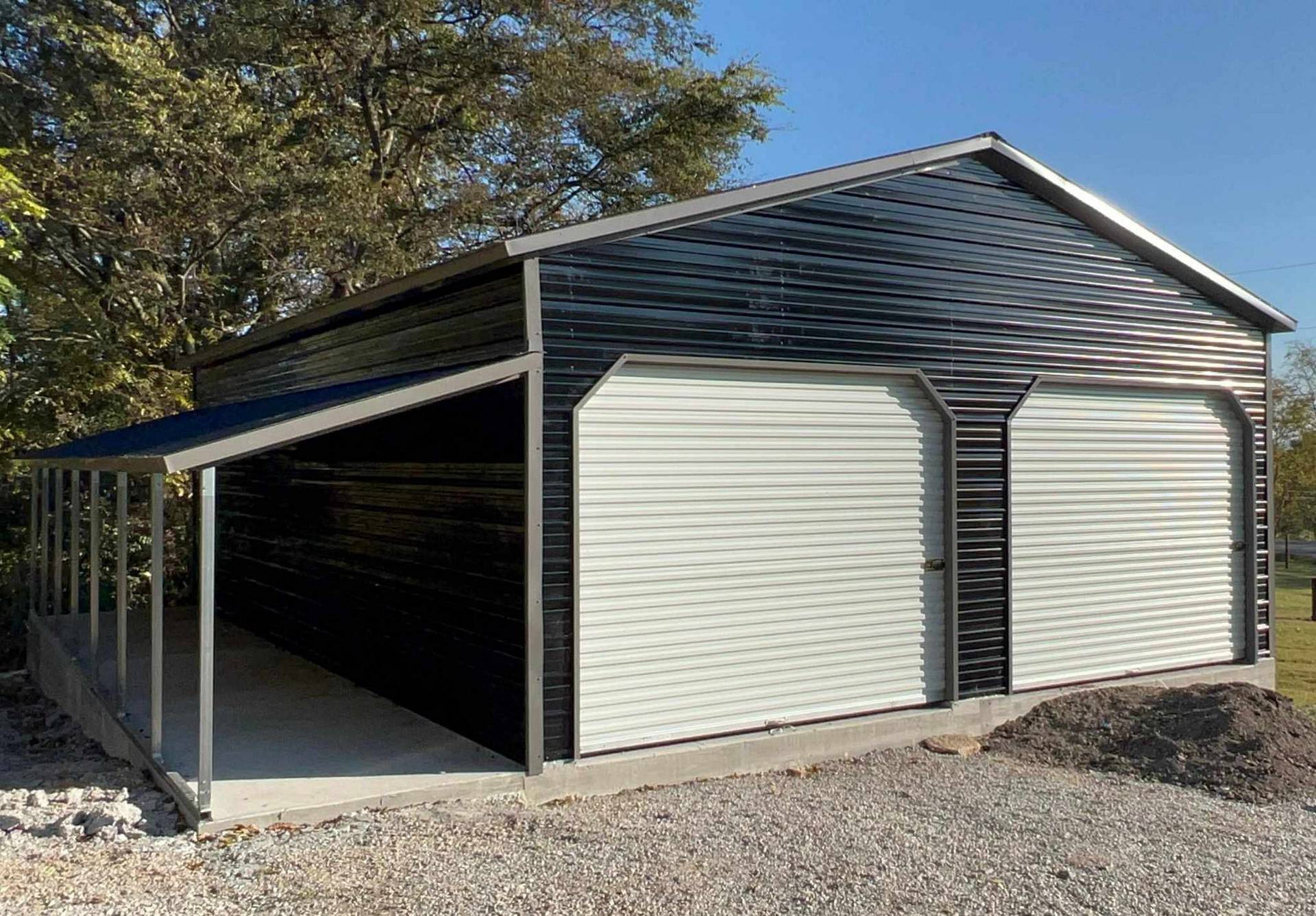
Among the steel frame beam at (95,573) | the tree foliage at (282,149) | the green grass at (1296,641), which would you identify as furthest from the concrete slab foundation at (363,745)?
the tree foliage at (282,149)

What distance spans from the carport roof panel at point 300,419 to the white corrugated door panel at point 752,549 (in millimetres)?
763

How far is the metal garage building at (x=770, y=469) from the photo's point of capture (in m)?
6.01

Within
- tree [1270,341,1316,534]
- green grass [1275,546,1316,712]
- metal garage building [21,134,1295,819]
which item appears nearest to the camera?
metal garage building [21,134,1295,819]

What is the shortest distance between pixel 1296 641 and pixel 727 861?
11.8 meters

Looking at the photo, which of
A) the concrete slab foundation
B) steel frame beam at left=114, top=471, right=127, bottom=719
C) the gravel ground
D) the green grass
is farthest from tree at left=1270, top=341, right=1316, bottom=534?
steel frame beam at left=114, top=471, right=127, bottom=719

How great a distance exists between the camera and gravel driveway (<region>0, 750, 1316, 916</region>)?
4.35 m

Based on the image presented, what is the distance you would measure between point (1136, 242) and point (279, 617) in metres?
7.94

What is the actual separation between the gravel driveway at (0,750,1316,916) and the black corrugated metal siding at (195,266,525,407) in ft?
8.54

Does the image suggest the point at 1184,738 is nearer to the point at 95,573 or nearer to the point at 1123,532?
the point at 1123,532

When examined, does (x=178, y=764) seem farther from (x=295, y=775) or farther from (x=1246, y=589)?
(x=1246, y=589)

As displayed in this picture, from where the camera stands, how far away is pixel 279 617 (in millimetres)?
9750

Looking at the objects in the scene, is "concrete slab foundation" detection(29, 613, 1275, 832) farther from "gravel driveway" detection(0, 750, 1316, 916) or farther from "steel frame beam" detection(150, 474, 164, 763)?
"steel frame beam" detection(150, 474, 164, 763)

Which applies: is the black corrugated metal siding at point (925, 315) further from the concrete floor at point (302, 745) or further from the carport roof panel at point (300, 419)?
the concrete floor at point (302, 745)

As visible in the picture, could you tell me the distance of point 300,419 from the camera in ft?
17.0
